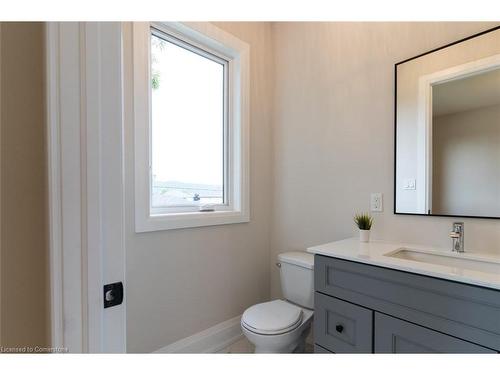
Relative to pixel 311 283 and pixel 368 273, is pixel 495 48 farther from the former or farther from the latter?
pixel 311 283

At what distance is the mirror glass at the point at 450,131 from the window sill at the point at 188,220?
3.51ft

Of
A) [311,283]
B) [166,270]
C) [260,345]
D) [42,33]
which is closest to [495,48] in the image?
[311,283]

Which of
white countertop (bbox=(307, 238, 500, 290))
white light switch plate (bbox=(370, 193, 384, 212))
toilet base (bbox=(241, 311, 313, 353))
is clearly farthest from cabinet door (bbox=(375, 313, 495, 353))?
white light switch plate (bbox=(370, 193, 384, 212))

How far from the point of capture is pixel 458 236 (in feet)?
4.18

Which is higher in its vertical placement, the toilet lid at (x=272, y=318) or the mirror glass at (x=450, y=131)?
the mirror glass at (x=450, y=131)

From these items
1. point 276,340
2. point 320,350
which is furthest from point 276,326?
point 320,350

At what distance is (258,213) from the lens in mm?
2154

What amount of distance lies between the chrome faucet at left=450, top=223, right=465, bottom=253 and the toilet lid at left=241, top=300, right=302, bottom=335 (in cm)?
89

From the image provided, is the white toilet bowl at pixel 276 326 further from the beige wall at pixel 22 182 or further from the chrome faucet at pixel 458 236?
the beige wall at pixel 22 182

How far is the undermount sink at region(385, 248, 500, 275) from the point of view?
117 centimetres

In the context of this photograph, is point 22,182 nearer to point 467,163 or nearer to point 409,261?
point 409,261

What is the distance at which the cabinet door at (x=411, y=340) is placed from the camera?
94 centimetres

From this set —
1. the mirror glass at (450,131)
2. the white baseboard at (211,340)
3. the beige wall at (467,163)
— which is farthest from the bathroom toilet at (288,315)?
the beige wall at (467,163)

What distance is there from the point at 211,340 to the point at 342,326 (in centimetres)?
97
